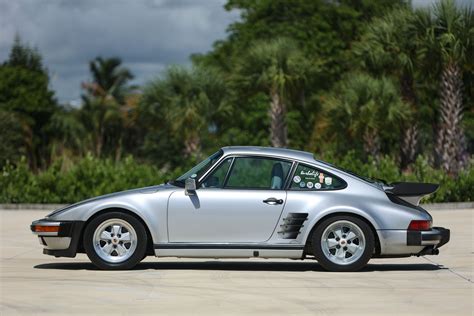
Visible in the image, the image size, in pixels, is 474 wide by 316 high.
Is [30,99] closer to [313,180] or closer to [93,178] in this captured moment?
[93,178]

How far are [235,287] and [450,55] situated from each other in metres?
25.0

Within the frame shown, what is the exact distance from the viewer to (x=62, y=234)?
12164mm

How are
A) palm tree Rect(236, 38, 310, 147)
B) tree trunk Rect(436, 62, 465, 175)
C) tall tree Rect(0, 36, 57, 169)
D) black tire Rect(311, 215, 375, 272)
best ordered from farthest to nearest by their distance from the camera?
1. tall tree Rect(0, 36, 57, 169)
2. palm tree Rect(236, 38, 310, 147)
3. tree trunk Rect(436, 62, 465, 175)
4. black tire Rect(311, 215, 375, 272)

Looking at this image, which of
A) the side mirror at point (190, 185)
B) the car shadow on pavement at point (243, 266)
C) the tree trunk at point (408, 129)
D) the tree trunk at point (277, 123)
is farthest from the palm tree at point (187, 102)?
the side mirror at point (190, 185)

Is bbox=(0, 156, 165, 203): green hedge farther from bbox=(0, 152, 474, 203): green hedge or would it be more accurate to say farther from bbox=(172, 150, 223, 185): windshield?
bbox=(172, 150, 223, 185): windshield

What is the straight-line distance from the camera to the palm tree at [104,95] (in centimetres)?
7731

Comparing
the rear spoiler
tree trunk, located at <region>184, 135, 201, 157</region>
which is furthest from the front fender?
tree trunk, located at <region>184, 135, 201, 157</region>

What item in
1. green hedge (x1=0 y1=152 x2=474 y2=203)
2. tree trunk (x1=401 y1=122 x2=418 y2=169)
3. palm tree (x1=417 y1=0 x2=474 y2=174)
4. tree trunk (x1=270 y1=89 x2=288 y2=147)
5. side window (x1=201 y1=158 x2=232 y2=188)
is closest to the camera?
side window (x1=201 y1=158 x2=232 y2=188)

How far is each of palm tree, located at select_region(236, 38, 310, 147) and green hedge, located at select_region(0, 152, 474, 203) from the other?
1045 centimetres

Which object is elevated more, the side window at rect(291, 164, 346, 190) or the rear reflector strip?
the side window at rect(291, 164, 346, 190)

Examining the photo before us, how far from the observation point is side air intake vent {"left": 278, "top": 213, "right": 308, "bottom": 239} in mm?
12078

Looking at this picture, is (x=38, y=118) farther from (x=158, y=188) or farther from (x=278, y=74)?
(x=158, y=188)

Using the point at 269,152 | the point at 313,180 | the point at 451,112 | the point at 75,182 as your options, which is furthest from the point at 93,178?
the point at 313,180

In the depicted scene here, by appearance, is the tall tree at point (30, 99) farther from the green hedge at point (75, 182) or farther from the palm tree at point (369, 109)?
the green hedge at point (75, 182)
